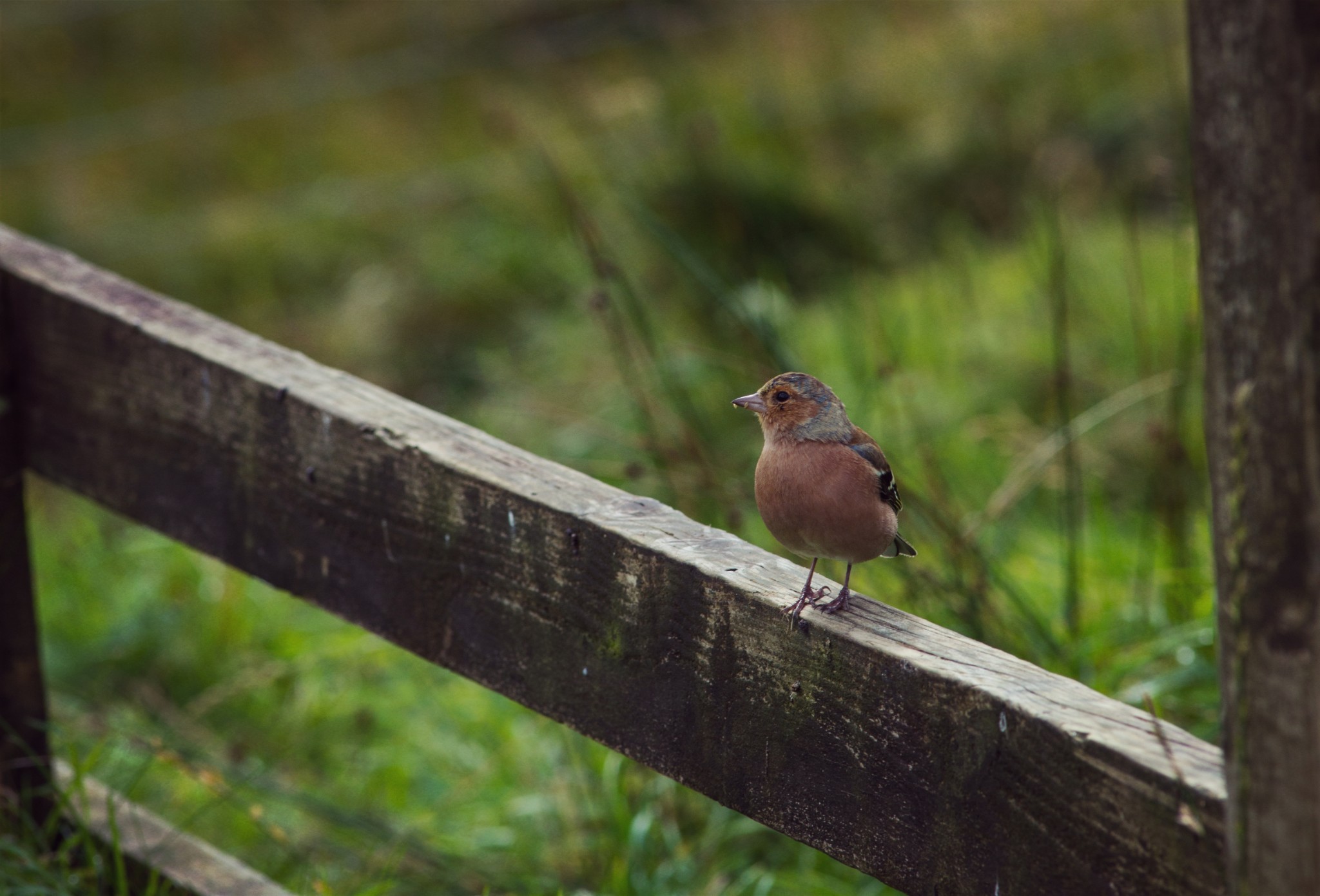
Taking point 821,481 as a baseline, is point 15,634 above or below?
below

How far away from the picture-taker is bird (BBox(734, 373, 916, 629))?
189 cm

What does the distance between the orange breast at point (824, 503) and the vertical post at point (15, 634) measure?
1.16 meters

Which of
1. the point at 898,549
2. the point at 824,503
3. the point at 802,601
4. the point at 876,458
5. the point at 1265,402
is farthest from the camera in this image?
the point at 898,549

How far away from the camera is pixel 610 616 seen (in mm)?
1527

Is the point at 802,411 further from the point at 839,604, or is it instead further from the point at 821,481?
the point at 839,604

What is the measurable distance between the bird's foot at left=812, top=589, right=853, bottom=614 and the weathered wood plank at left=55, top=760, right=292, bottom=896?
96cm

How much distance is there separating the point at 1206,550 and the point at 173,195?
19.5 feet

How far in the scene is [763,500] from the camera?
1.94 m

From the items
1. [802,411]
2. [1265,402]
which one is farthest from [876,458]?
[1265,402]

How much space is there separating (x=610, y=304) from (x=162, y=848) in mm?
1202

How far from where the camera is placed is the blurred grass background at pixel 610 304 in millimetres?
2787

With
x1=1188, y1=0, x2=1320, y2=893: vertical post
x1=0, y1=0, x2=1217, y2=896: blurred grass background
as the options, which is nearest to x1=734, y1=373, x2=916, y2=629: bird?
x1=0, y1=0, x2=1217, y2=896: blurred grass background

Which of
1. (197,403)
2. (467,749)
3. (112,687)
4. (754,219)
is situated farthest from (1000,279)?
(197,403)

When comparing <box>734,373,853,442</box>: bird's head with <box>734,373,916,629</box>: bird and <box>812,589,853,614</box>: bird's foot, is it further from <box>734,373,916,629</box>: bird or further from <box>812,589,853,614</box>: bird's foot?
<box>812,589,853,614</box>: bird's foot
